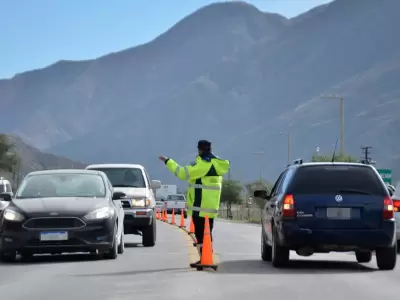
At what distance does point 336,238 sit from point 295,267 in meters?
1.15

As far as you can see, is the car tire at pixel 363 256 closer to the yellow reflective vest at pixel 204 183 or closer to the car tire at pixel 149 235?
the yellow reflective vest at pixel 204 183

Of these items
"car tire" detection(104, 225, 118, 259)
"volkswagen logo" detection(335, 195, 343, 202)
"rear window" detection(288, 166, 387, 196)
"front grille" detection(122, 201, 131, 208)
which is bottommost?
"car tire" detection(104, 225, 118, 259)

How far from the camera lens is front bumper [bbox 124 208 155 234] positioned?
22422 millimetres

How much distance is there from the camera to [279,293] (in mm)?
11773

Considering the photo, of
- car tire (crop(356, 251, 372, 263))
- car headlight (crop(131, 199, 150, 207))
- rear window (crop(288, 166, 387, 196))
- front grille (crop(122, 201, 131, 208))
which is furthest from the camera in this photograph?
car headlight (crop(131, 199, 150, 207))

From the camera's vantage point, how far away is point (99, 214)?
1692cm

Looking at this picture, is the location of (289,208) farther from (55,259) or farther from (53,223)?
(55,259)

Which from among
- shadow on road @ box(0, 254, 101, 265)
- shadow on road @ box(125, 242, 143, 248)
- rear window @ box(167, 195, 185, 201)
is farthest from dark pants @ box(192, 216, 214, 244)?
rear window @ box(167, 195, 185, 201)

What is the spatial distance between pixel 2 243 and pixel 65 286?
171 inches

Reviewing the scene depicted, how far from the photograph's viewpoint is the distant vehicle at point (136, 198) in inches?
886

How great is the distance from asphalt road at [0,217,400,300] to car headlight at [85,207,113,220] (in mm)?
757

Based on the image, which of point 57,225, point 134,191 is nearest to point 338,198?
point 57,225

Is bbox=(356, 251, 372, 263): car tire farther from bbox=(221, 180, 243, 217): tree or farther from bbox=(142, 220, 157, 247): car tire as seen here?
bbox=(221, 180, 243, 217): tree

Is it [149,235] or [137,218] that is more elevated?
[137,218]
